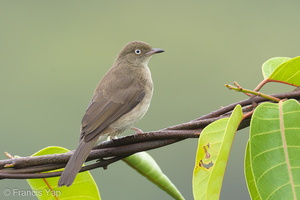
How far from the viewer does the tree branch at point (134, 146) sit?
3.43 meters

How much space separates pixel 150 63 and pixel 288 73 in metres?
18.9

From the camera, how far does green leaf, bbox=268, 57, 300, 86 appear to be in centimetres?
345

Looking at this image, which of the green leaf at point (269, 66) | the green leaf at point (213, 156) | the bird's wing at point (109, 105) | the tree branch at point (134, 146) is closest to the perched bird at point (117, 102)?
the bird's wing at point (109, 105)

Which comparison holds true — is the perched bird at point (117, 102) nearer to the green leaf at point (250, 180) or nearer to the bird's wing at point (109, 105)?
the bird's wing at point (109, 105)

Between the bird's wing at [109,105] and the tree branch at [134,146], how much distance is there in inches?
35.7

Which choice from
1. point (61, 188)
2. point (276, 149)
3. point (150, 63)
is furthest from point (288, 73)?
point (150, 63)

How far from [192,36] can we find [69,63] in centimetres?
600

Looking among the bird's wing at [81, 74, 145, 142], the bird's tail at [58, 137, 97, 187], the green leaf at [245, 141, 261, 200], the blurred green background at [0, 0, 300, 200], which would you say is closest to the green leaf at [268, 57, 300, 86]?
the green leaf at [245, 141, 261, 200]

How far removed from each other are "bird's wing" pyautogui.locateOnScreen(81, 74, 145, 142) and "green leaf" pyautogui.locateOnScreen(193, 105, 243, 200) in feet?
4.83

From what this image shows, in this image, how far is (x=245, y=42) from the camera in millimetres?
25297

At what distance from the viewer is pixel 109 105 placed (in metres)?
5.15

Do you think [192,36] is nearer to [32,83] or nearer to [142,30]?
[142,30]

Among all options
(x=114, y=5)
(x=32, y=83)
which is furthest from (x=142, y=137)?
(x=114, y=5)

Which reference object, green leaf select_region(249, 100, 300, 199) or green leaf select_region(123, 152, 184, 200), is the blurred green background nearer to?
green leaf select_region(123, 152, 184, 200)
